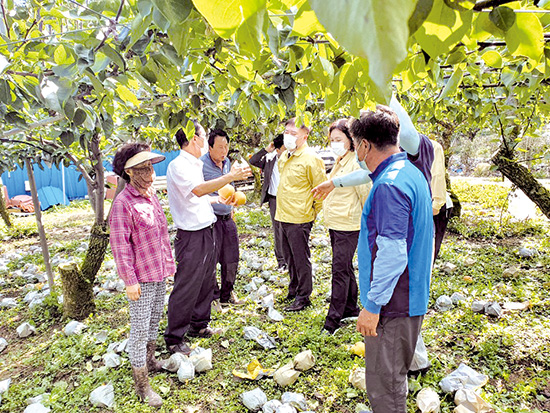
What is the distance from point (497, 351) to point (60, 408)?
3.54m

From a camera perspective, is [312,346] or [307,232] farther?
[307,232]

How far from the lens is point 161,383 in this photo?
2961 millimetres

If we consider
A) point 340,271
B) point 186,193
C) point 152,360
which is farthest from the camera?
point 340,271

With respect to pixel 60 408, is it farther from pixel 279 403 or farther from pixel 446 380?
pixel 446 380

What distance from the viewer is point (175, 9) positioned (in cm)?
55

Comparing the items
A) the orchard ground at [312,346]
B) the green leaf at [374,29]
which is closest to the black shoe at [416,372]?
the orchard ground at [312,346]

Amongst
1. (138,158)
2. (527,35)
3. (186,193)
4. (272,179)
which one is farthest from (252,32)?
(272,179)

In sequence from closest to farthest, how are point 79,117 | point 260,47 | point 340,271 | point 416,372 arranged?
point 260,47 → point 79,117 → point 416,372 → point 340,271

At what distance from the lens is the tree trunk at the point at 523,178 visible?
5116mm

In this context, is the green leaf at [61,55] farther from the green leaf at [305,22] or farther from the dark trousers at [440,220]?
the dark trousers at [440,220]

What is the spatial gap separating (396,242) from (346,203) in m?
1.70

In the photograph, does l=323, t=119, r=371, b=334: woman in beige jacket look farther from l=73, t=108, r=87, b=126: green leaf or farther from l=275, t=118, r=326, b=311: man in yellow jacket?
l=73, t=108, r=87, b=126: green leaf

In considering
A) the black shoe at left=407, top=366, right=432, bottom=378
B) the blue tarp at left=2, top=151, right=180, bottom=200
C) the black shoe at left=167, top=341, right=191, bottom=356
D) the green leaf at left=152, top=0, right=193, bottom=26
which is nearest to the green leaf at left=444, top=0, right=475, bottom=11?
the green leaf at left=152, top=0, right=193, bottom=26

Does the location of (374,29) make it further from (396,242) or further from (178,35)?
(396,242)
